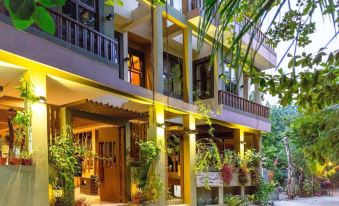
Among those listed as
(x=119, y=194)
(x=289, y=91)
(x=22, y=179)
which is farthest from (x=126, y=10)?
(x=289, y=91)

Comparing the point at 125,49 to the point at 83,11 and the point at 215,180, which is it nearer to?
the point at 83,11

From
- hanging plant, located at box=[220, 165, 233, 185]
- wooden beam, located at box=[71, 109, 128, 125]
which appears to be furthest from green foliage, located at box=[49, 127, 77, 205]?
hanging plant, located at box=[220, 165, 233, 185]

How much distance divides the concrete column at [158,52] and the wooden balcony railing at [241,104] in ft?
10.5

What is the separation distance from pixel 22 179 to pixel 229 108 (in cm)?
857

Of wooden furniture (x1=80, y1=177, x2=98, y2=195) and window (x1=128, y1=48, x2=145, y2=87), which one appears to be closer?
wooden furniture (x1=80, y1=177, x2=98, y2=195)

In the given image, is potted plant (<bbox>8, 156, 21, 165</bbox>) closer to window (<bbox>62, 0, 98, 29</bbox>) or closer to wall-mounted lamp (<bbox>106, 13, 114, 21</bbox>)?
window (<bbox>62, 0, 98, 29</bbox>)

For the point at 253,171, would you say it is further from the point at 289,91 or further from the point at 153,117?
the point at 289,91

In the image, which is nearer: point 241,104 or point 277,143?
point 241,104

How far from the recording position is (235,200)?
41.5ft

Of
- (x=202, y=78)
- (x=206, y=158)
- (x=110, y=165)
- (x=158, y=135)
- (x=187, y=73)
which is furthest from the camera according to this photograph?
(x=202, y=78)

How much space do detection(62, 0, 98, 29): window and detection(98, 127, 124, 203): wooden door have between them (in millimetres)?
3743

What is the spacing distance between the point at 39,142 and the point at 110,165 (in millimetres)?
4618

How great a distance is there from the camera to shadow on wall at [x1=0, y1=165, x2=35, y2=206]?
229 inches

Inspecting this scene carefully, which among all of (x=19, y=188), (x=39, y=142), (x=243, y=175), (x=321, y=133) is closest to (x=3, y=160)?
(x=19, y=188)
